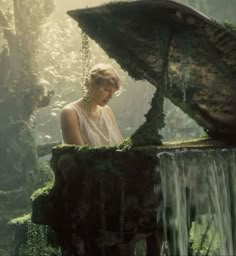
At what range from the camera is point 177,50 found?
189 inches

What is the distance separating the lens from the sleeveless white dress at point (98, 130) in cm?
535

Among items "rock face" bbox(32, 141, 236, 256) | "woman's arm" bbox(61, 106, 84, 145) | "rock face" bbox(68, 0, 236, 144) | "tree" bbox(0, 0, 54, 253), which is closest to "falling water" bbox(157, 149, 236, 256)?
"rock face" bbox(32, 141, 236, 256)

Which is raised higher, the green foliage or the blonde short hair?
the blonde short hair

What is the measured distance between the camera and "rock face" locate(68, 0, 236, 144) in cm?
440

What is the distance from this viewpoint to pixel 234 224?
184 inches

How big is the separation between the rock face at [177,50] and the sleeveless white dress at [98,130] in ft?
2.40

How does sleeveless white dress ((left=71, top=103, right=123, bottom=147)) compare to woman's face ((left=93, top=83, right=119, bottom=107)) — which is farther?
sleeveless white dress ((left=71, top=103, right=123, bottom=147))

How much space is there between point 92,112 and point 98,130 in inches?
8.9

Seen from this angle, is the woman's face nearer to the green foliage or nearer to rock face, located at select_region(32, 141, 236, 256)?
rock face, located at select_region(32, 141, 236, 256)

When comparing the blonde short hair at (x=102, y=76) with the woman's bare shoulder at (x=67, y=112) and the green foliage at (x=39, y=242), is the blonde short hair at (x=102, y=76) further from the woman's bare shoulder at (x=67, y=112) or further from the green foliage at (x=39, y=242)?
the green foliage at (x=39, y=242)

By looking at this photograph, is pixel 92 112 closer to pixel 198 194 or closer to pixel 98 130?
pixel 98 130

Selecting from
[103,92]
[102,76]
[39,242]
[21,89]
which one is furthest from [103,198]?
[21,89]

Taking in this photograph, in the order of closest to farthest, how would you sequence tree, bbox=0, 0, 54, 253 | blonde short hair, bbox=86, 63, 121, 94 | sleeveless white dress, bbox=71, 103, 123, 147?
blonde short hair, bbox=86, 63, 121, 94, sleeveless white dress, bbox=71, 103, 123, 147, tree, bbox=0, 0, 54, 253

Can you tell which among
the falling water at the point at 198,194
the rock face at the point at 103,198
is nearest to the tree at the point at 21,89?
the rock face at the point at 103,198
